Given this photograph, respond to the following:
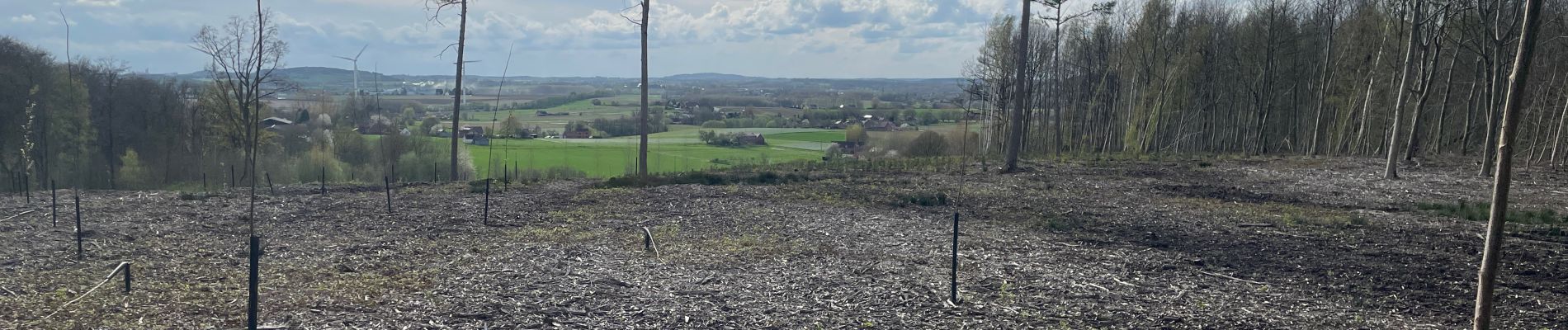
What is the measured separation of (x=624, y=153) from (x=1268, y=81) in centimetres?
1994

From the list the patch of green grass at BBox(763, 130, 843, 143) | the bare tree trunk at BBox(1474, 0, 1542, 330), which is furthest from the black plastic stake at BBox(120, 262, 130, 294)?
the patch of green grass at BBox(763, 130, 843, 143)

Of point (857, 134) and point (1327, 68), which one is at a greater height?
point (1327, 68)

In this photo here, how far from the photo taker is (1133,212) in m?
11.0

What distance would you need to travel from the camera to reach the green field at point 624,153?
26.4 m

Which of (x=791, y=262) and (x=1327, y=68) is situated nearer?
(x=791, y=262)

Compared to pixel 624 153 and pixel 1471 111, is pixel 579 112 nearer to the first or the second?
pixel 624 153

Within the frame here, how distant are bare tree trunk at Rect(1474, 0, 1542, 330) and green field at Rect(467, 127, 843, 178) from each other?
67.9 feet

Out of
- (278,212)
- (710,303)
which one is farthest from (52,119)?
(710,303)

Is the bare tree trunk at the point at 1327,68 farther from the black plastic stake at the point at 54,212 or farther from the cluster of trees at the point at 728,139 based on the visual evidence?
the black plastic stake at the point at 54,212

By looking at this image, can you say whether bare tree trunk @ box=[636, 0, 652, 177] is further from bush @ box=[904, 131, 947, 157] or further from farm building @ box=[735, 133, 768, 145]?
farm building @ box=[735, 133, 768, 145]

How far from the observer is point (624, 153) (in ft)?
101

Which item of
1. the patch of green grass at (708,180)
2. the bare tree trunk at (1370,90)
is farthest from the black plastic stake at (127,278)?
the bare tree trunk at (1370,90)

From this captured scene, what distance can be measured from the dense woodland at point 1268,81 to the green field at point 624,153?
7.62 meters

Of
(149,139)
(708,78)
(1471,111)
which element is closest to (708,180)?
(1471,111)
